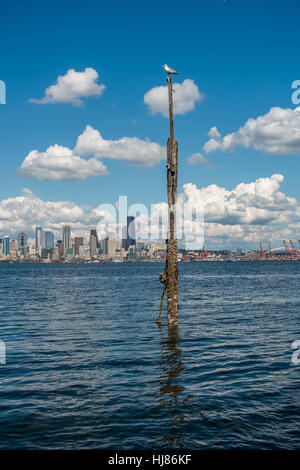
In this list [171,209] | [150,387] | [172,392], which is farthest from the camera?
[171,209]

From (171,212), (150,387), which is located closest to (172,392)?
(150,387)

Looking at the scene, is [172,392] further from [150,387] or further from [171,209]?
[171,209]

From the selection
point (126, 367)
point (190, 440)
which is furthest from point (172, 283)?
point (190, 440)

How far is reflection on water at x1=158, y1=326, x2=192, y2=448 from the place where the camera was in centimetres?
1029

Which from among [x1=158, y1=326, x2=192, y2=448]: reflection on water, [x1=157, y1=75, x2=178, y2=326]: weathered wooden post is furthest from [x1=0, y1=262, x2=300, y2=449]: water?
[x1=157, y1=75, x2=178, y2=326]: weathered wooden post

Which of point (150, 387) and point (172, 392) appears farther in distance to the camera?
point (150, 387)

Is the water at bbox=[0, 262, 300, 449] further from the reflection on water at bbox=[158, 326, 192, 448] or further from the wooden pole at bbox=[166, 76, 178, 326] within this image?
the wooden pole at bbox=[166, 76, 178, 326]

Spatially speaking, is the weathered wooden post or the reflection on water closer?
the reflection on water

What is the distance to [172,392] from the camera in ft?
45.1

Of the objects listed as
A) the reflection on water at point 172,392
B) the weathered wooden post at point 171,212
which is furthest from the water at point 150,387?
the weathered wooden post at point 171,212
